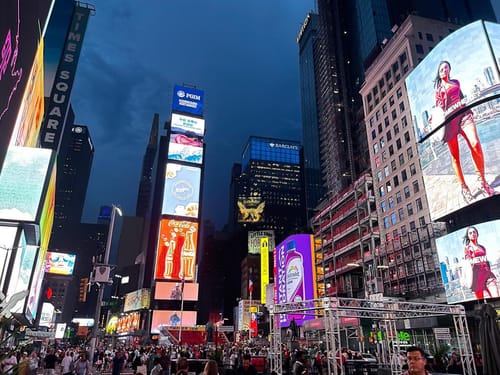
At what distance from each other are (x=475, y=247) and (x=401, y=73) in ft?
116

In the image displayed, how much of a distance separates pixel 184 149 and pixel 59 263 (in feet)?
102

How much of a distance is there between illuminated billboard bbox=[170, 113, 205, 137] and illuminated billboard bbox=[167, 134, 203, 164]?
5.81 feet

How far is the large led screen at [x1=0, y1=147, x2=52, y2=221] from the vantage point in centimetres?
2259

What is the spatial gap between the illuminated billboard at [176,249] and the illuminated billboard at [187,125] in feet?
64.1

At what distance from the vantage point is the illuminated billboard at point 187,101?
77.2m

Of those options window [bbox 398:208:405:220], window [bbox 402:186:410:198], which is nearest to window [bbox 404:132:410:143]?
window [bbox 402:186:410:198]

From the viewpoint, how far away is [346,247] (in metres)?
64.0

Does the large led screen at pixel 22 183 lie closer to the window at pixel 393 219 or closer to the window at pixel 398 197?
the window at pixel 393 219

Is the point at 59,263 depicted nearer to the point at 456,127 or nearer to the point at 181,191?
the point at 181,191

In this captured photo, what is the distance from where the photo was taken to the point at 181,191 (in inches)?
2712

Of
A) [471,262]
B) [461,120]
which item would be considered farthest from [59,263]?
[461,120]

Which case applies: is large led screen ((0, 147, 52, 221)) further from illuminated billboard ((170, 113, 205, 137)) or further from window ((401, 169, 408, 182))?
illuminated billboard ((170, 113, 205, 137))

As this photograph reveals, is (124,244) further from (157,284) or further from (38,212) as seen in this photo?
(38,212)

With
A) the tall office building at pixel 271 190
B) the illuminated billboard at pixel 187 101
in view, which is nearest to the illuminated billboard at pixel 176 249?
the illuminated billboard at pixel 187 101
